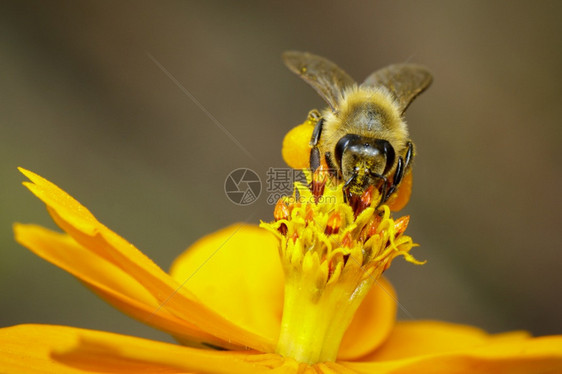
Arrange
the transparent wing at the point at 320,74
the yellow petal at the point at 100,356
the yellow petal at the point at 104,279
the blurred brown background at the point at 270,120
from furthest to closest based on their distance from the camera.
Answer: the blurred brown background at the point at 270,120, the transparent wing at the point at 320,74, the yellow petal at the point at 104,279, the yellow petal at the point at 100,356

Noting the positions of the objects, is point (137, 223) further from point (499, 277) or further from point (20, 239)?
point (20, 239)

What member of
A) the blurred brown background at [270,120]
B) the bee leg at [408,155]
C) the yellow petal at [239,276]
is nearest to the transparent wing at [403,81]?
the bee leg at [408,155]

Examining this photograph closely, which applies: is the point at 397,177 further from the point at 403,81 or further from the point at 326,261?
the point at 403,81

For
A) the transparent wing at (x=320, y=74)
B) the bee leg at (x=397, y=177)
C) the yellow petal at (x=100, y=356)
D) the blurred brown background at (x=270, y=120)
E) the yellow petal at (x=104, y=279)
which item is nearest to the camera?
the yellow petal at (x=100, y=356)

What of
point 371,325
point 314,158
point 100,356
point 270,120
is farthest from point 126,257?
point 270,120

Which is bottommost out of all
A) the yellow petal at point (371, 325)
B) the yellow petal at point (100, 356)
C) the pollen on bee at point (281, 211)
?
the yellow petal at point (100, 356)

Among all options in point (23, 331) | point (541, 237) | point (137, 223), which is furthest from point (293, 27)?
point (23, 331)

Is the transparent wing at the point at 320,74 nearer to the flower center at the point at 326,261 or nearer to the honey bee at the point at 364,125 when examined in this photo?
the honey bee at the point at 364,125
